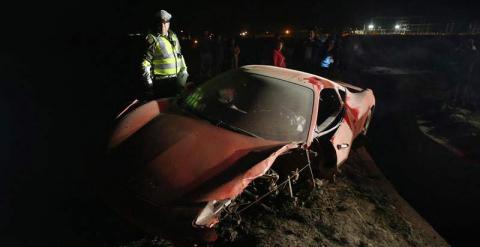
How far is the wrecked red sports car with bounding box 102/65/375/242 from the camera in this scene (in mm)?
2604

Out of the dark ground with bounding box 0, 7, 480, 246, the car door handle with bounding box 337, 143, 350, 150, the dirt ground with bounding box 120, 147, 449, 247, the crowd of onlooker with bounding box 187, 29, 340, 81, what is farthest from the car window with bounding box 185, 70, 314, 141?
the crowd of onlooker with bounding box 187, 29, 340, 81

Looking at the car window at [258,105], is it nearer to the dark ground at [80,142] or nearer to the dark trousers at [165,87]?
the dark trousers at [165,87]

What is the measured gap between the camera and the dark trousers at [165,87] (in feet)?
16.3

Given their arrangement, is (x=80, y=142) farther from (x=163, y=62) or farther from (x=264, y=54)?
(x=264, y=54)

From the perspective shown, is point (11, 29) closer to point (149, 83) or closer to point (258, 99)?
point (149, 83)

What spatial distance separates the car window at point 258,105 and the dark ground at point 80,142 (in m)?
1.15

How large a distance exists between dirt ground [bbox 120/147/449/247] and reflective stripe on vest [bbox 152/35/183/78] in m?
2.47

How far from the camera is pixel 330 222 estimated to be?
3.54 meters

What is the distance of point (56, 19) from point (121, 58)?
3.64 m

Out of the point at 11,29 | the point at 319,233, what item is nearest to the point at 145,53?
the point at 319,233

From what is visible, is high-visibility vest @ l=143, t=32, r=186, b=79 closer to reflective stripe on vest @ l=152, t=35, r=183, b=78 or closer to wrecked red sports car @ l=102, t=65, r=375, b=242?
reflective stripe on vest @ l=152, t=35, r=183, b=78

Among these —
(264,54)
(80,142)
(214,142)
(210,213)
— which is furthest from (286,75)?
(264,54)

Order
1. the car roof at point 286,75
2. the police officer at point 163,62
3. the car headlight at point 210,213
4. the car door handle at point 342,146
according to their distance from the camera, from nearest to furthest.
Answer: the car headlight at point 210,213
the car door handle at point 342,146
the car roof at point 286,75
the police officer at point 163,62

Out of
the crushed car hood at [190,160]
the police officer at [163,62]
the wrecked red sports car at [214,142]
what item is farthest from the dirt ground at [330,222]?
the police officer at [163,62]
